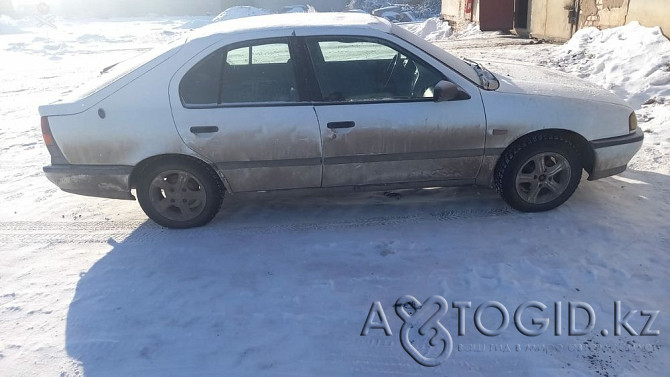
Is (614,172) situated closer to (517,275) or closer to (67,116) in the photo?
(517,275)

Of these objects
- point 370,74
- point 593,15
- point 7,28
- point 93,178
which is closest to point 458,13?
point 593,15

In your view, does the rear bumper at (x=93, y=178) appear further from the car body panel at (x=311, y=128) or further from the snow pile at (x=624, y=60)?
the snow pile at (x=624, y=60)

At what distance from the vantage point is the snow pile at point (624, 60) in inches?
285

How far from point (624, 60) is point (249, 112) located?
7223 millimetres

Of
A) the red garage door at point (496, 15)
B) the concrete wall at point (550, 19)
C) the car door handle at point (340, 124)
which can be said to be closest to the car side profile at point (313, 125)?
the car door handle at point (340, 124)

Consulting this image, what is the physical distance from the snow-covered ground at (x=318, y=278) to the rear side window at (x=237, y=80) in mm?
844

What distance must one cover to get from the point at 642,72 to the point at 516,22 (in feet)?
26.6

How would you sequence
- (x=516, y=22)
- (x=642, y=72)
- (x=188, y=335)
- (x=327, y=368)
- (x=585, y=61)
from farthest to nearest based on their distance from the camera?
(x=516, y=22), (x=585, y=61), (x=642, y=72), (x=188, y=335), (x=327, y=368)

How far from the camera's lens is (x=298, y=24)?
411 centimetres

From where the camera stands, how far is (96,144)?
13.0 ft

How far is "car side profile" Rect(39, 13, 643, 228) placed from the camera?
12.8 feet

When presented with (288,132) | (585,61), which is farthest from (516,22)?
(288,132)

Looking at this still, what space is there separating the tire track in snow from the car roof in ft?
5.13
